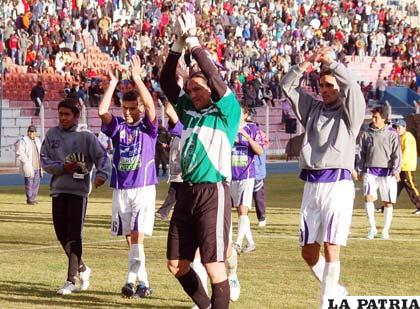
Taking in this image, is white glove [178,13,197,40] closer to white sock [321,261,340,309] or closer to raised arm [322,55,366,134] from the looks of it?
raised arm [322,55,366,134]

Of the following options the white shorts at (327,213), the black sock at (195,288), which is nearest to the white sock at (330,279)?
the white shorts at (327,213)

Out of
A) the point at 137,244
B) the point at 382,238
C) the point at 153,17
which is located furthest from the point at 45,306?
the point at 153,17

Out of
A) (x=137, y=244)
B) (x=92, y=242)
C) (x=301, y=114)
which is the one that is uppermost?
(x=301, y=114)

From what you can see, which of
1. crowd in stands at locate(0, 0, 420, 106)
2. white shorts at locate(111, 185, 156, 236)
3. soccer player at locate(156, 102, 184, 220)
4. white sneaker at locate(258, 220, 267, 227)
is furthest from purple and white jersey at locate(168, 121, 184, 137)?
crowd in stands at locate(0, 0, 420, 106)

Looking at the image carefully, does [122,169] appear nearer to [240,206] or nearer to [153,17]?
[240,206]

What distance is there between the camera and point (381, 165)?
1958 cm

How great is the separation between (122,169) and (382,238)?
774cm

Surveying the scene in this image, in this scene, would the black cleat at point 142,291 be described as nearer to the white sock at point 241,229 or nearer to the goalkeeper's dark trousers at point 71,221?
the goalkeeper's dark trousers at point 71,221

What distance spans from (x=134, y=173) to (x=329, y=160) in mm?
2432

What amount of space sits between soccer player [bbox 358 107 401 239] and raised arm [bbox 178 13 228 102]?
32.3 feet

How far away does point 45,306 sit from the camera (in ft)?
39.3

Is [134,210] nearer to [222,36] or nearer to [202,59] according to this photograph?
[202,59]

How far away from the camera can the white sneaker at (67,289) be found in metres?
12.8

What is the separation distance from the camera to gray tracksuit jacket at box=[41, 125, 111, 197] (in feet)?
42.8
